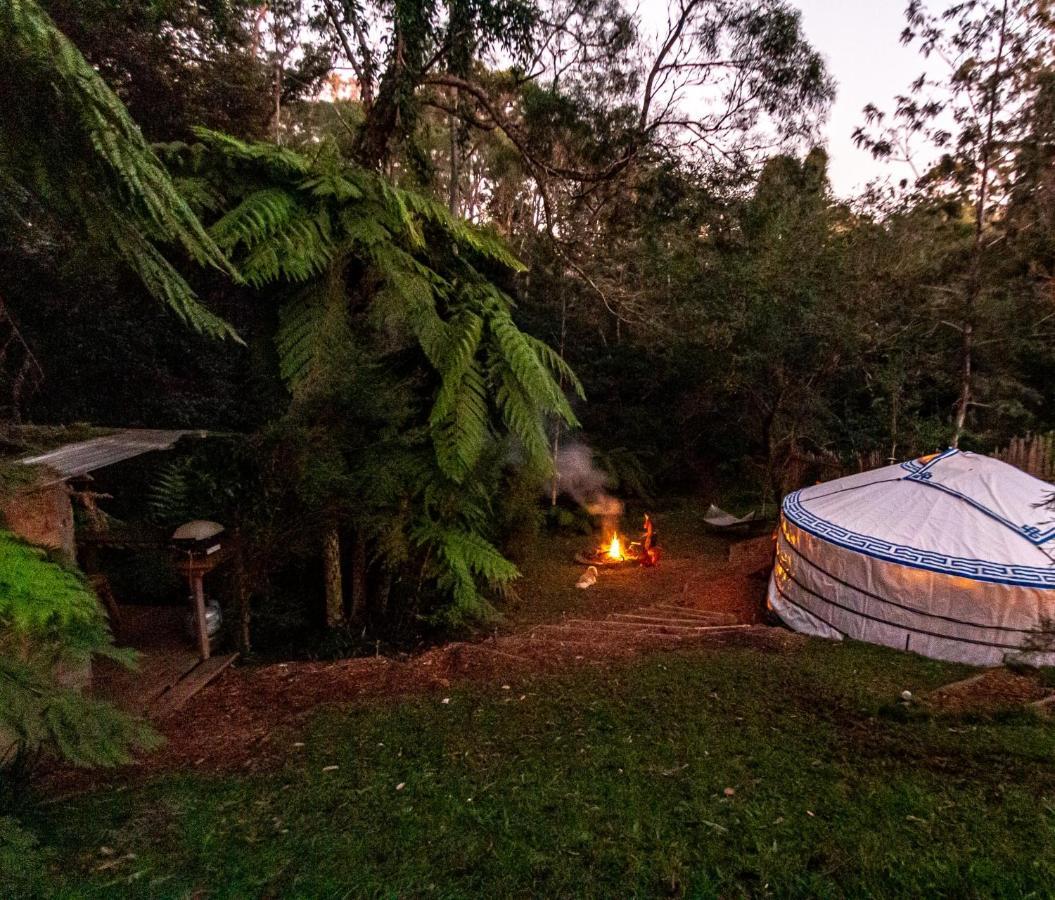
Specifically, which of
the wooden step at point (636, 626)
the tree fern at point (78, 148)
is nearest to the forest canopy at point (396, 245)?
the tree fern at point (78, 148)

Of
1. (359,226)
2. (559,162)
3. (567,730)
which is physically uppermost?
(559,162)

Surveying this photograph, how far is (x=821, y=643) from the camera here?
6.45m

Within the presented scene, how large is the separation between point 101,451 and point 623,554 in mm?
8249

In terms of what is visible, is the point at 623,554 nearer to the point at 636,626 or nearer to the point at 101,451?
the point at 636,626

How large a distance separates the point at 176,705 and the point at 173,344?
4478 mm

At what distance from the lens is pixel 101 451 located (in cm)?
446

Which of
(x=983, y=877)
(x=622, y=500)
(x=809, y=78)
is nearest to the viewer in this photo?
(x=983, y=877)

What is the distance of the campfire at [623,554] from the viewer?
10.9 m

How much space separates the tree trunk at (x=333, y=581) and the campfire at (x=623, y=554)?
5444 mm

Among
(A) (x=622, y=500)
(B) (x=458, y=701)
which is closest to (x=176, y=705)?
(B) (x=458, y=701)

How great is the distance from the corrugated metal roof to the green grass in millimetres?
1934

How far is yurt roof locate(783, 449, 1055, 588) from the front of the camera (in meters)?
6.51

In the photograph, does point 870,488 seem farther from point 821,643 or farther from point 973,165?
point 973,165

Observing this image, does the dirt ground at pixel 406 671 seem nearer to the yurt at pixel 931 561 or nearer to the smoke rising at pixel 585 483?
the yurt at pixel 931 561
